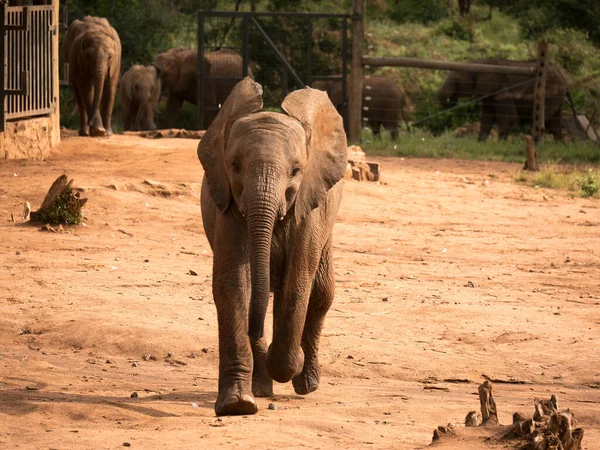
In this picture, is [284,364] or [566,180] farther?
[566,180]

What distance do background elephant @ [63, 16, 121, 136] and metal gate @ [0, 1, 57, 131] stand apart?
4.96 feet

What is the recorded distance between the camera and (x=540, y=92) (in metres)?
22.0

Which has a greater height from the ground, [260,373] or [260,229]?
[260,229]

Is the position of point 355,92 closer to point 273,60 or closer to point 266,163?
point 273,60

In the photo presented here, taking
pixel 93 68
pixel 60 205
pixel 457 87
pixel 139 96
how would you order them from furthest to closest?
pixel 457 87
pixel 139 96
pixel 93 68
pixel 60 205

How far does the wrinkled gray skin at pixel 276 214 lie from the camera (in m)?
5.84

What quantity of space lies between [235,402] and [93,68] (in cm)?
1355

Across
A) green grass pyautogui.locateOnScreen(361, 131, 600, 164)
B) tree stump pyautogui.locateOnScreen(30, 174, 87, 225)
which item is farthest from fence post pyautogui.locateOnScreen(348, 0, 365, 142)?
tree stump pyautogui.locateOnScreen(30, 174, 87, 225)

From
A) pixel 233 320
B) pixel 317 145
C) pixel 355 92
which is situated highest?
pixel 317 145

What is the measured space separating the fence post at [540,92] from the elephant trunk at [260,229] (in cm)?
1692

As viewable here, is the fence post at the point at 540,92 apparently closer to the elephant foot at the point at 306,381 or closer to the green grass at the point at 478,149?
the green grass at the point at 478,149

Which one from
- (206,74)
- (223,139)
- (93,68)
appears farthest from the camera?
(206,74)

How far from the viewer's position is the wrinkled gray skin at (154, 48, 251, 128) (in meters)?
25.6

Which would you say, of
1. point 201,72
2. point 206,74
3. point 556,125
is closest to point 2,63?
point 201,72
